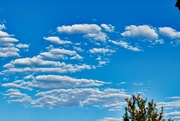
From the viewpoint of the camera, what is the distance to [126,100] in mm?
22734

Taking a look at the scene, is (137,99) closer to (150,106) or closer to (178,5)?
(150,106)

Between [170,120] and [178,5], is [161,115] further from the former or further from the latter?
[178,5]

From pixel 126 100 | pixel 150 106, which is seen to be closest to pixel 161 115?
pixel 150 106

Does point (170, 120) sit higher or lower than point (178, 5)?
lower

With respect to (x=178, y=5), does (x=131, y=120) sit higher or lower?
lower

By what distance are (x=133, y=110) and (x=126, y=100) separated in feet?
2.70

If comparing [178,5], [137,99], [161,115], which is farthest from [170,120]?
[178,5]

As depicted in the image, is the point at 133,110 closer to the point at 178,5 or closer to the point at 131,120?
the point at 131,120

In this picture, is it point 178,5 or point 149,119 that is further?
point 149,119

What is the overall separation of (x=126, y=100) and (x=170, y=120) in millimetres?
3276

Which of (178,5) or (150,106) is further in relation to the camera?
(150,106)

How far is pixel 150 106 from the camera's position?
2255cm

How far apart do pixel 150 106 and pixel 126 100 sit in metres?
1.58

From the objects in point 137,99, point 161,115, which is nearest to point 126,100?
point 137,99
